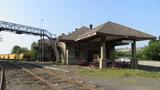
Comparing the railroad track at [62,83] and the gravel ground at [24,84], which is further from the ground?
the railroad track at [62,83]

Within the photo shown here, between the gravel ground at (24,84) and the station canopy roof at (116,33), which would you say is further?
the station canopy roof at (116,33)

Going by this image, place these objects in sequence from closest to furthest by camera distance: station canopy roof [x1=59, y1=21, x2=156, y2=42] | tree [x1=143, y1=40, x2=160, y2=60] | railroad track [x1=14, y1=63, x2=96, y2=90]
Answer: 1. railroad track [x1=14, y1=63, x2=96, y2=90]
2. station canopy roof [x1=59, y1=21, x2=156, y2=42]
3. tree [x1=143, y1=40, x2=160, y2=60]

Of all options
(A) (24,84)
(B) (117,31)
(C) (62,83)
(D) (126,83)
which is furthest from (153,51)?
(A) (24,84)

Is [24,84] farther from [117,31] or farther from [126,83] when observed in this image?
[117,31]

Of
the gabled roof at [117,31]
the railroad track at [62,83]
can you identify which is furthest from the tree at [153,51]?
the railroad track at [62,83]

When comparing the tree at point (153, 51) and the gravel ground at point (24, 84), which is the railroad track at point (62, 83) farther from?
the tree at point (153, 51)

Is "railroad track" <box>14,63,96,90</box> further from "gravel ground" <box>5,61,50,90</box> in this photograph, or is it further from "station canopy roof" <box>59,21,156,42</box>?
"station canopy roof" <box>59,21,156,42</box>

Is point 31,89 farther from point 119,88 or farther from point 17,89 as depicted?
point 119,88

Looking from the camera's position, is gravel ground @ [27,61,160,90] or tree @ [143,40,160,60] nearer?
gravel ground @ [27,61,160,90]

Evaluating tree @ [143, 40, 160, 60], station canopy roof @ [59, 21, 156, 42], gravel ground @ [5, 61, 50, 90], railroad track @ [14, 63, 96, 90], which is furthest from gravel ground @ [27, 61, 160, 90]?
tree @ [143, 40, 160, 60]

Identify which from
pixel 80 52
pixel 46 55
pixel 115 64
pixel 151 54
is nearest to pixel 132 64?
pixel 115 64

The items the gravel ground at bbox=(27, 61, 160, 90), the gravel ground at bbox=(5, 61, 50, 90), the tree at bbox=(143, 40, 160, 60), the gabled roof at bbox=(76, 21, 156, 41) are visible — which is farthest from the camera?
the tree at bbox=(143, 40, 160, 60)

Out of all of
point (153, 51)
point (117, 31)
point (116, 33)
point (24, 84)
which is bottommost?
point (24, 84)

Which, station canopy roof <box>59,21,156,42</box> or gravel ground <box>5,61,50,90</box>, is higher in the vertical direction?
station canopy roof <box>59,21,156,42</box>
